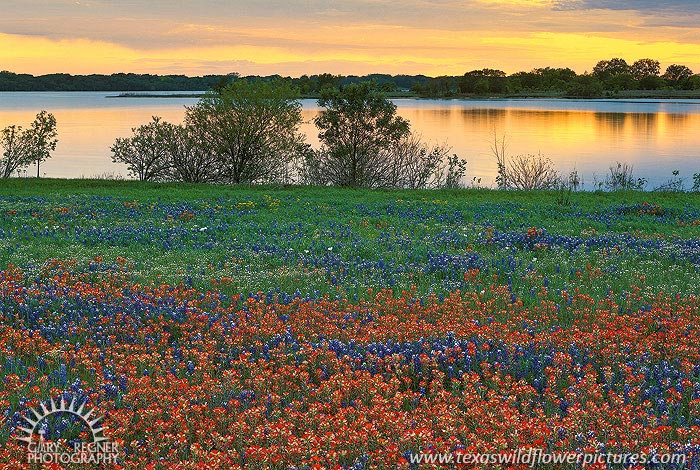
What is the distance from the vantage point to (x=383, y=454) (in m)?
6.28

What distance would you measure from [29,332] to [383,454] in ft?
20.6

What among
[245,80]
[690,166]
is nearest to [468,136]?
[690,166]

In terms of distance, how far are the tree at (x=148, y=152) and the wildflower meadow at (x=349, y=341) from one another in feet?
A: 122

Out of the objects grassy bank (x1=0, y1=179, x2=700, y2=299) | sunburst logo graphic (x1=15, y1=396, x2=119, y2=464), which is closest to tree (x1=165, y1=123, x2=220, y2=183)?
grassy bank (x1=0, y1=179, x2=700, y2=299)

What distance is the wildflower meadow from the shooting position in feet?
21.9

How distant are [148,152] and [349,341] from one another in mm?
50031

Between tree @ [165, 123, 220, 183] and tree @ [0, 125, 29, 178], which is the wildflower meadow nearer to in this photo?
tree @ [165, 123, 220, 183]

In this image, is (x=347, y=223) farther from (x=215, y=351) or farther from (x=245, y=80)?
(x=245, y=80)

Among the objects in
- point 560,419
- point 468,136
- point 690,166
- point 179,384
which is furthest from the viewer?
point 468,136

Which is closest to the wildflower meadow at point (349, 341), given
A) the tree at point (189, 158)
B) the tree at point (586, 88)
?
the tree at point (189, 158)

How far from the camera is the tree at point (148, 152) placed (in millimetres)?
55344

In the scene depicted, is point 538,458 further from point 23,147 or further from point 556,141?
point 556,141

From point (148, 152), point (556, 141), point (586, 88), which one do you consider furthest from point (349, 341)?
point (586, 88)

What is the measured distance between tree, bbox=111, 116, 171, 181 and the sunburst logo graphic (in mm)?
49932
